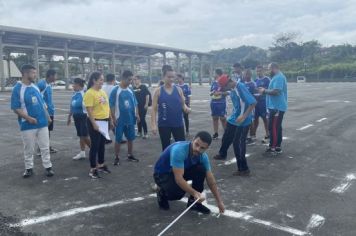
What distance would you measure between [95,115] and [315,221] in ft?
13.1

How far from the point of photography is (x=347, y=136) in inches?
436

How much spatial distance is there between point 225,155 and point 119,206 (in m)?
3.35

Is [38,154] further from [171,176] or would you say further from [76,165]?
[171,176]

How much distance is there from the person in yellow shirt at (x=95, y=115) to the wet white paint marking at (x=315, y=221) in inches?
142

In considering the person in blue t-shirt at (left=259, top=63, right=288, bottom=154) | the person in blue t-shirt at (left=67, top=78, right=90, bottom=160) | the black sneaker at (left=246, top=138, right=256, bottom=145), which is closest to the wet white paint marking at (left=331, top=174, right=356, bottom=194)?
the person in blue t-shirt at (left=259, top=63, right=288, bottom=154)

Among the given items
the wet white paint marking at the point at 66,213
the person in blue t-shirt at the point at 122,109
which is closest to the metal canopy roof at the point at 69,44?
the person in blue t-shirt at the point at 122,109


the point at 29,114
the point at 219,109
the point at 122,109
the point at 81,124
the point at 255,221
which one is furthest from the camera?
the point at 219,109

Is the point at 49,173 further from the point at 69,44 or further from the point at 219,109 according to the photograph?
the point at 69,44

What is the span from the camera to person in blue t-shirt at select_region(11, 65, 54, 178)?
6457 mm

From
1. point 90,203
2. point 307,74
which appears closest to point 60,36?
point 90,203

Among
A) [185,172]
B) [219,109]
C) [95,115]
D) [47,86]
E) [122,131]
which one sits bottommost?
[185,172]

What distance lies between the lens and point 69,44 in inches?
1957

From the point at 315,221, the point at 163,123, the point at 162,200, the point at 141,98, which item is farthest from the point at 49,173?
the point at 141,98

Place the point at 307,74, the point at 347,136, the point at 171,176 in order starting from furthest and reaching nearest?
the point at 307,74
the point at 347,136
the point at 171,176
